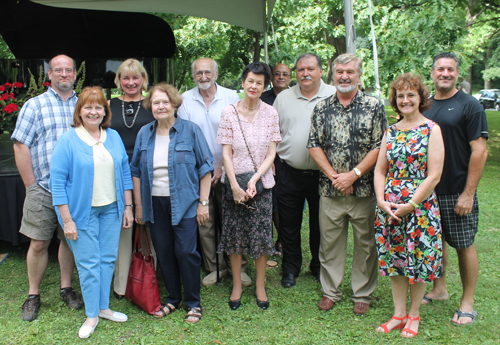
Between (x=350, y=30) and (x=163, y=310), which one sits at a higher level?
(x=350, y=30)

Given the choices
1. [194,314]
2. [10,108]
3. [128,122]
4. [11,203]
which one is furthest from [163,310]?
[10,108]

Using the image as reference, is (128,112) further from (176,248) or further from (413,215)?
(413,215)

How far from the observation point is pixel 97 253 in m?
2.66

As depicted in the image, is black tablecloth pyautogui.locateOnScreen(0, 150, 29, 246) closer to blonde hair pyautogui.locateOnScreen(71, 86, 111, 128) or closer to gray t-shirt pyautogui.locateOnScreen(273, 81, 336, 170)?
blonde hair pyautogui.locateOnScreen(71, 86, 111, 128)

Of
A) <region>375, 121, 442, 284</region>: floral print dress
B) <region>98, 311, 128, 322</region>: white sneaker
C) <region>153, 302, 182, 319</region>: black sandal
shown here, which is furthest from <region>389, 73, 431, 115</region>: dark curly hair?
<region>98, 311, 128, 322</region>: white sneaker

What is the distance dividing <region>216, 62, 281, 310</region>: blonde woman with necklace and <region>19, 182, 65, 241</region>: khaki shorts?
1.27 m

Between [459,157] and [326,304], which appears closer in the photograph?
[459,157]

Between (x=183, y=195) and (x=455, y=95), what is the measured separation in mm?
1961

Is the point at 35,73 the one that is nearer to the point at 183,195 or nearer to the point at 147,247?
the point at 147,247

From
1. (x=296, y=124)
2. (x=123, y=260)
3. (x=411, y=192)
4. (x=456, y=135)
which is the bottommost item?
(x=123, y=260)

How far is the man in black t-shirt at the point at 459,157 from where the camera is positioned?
2.57m

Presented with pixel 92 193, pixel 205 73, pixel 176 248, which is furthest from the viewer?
pixel 205 73

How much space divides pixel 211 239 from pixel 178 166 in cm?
107

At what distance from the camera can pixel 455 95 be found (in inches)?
106
